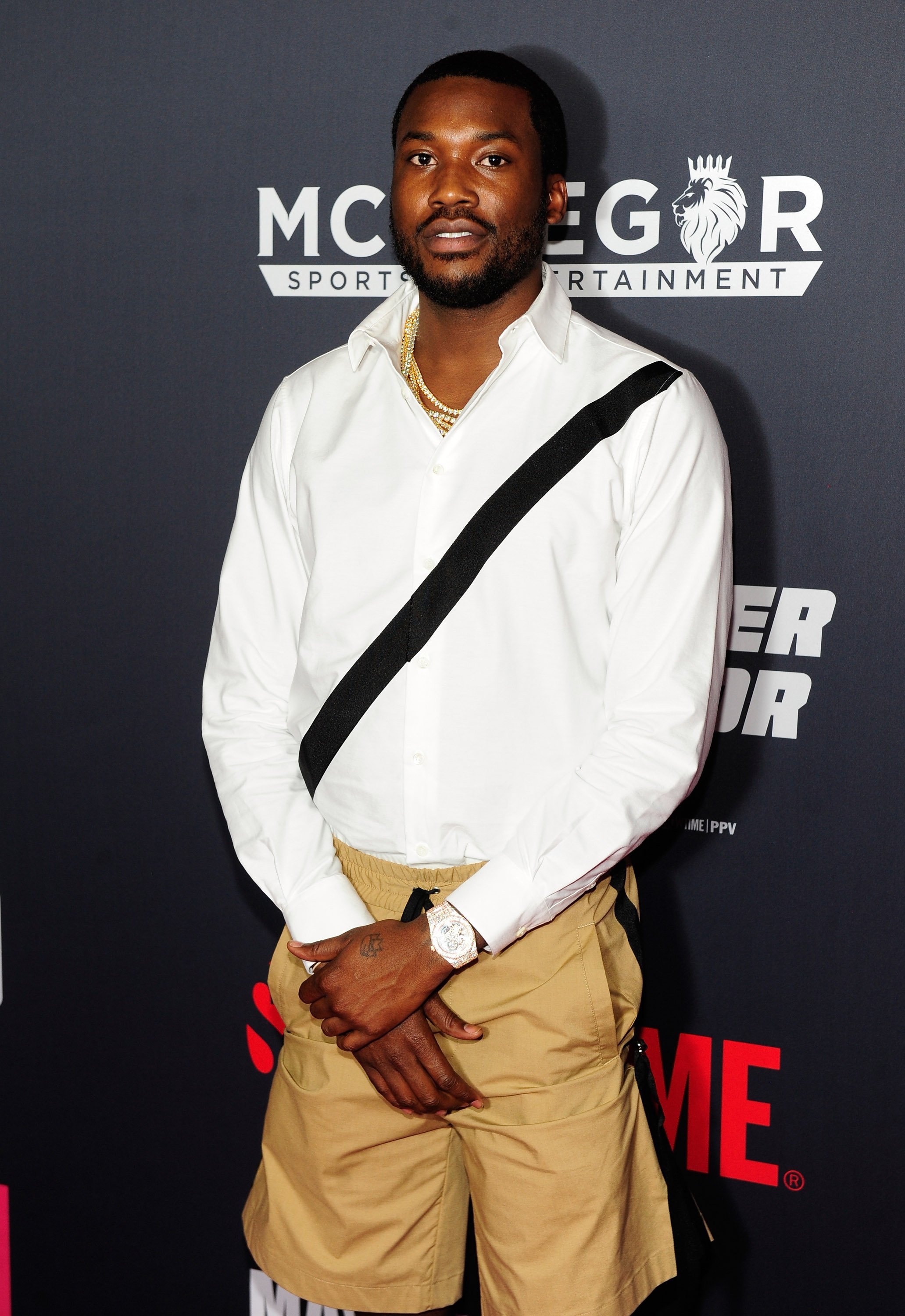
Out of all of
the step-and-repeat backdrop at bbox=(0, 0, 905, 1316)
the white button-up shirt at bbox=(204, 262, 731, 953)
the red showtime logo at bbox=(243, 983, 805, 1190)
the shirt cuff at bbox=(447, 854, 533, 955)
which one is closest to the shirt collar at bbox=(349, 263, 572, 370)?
the white button-up shirt at bbox=(204, 262, 731, 953)

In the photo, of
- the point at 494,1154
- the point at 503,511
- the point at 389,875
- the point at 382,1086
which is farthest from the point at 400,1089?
the point at 503,511

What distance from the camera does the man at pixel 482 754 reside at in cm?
136

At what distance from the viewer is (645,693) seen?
1353 millimetres

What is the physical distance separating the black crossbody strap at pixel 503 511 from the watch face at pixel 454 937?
0.28 meters

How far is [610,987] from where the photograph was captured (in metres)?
1.44

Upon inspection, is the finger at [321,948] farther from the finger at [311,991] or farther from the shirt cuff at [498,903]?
the shirt cuff at [498,903]

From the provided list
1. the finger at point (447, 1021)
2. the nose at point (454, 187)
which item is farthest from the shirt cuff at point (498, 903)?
the nose at point (454, 187)

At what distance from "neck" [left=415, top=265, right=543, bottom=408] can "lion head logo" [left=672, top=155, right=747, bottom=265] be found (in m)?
0.28

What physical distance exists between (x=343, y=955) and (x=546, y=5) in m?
1.29

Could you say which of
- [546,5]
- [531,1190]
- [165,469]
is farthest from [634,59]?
[531,1190]

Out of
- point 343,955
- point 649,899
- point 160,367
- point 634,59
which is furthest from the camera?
point 160,367

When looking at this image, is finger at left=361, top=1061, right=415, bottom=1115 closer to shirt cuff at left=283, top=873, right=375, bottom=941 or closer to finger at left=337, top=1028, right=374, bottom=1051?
finger at left=337, top=1028, right=374, bottom=1051

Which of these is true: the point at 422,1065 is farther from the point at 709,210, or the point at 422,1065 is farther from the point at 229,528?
the point at 709,210

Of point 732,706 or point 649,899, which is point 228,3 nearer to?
point 732,706
